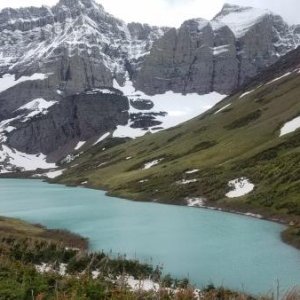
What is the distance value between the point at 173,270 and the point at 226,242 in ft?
53.0

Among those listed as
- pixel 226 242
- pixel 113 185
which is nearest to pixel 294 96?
pixel 113 185

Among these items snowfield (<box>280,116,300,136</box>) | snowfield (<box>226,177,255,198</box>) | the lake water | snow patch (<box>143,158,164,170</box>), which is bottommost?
the lake water

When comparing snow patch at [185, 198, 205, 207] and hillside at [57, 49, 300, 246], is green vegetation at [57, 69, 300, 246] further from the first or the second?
snow patch at [185, 198, 205, 207]

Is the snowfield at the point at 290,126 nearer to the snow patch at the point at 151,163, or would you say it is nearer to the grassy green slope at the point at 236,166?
the grassy green slope at the point at 236,166

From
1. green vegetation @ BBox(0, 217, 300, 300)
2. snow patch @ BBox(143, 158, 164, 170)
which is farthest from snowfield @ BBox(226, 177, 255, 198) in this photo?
snow patch @ BBox(143, 158, 164, 170)

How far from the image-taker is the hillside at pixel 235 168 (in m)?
90.6

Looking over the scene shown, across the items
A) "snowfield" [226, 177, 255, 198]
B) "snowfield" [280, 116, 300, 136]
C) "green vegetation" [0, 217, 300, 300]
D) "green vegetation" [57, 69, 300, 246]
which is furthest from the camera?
"snowfield" [280, 116, 300, 136]

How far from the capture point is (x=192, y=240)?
66.4 metres

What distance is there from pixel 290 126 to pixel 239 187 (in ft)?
140

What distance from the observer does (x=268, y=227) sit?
242ft

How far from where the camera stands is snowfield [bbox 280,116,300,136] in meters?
134

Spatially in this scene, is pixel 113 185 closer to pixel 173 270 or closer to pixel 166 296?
pixel 173 270

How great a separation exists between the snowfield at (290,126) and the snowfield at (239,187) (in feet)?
110

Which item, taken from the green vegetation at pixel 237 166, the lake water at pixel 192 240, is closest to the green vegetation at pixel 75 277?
the lake water at pixel 192 240
